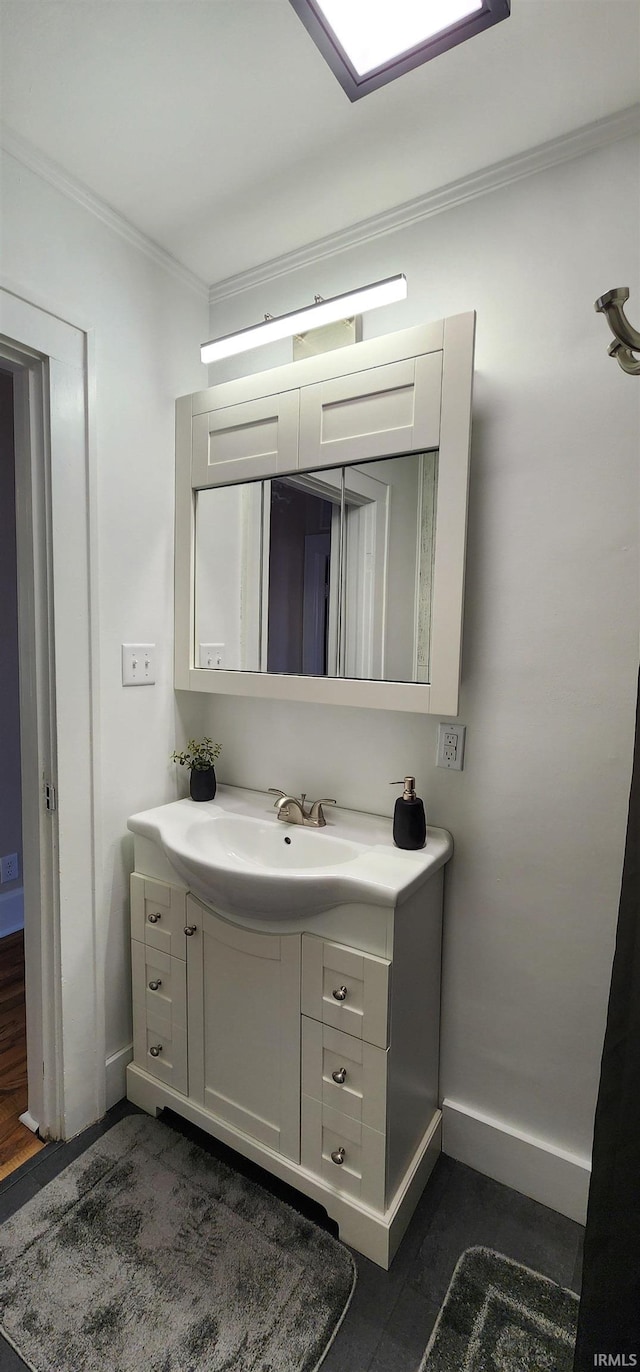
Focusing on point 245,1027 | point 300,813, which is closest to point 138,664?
point 300,813

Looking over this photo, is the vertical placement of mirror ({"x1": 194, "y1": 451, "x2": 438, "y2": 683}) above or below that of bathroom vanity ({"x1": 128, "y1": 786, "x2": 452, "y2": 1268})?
above

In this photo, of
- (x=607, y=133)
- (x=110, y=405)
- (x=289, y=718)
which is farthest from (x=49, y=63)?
(x=289, y=718)

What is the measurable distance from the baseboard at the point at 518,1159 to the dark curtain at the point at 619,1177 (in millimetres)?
592

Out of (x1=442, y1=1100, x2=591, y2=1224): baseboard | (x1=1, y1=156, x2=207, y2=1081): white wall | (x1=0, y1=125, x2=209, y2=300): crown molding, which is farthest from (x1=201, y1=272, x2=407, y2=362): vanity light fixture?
(x1=442, y1=1100, x2=591, y2=1224): baseboard

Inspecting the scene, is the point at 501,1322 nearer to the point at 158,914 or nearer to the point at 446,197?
the point at 158,914

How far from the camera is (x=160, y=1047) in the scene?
1.54 metres

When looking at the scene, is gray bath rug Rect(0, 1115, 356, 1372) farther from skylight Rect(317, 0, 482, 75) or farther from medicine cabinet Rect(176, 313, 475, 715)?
skylight Rect(317, 0, 482, 75)

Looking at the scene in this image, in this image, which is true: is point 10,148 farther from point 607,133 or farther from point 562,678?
point 562,678

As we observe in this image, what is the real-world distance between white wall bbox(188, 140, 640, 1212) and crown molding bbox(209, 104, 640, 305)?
0.08 ft

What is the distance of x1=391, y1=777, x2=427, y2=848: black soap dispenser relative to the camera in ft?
4.36

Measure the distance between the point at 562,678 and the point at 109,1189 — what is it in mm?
1587

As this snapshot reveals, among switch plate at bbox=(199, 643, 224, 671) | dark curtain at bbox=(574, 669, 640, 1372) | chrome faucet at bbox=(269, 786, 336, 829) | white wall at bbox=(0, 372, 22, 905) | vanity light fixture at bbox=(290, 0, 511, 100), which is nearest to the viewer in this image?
dark curtain at bbox=(574, 669, 640, 1372)

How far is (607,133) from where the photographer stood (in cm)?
118

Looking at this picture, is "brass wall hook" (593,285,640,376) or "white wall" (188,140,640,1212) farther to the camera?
"white wall" (188,140,640,1212)
